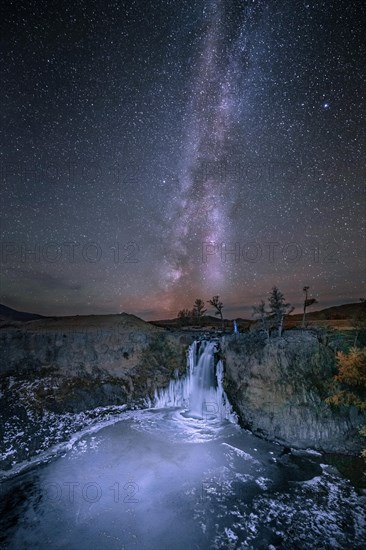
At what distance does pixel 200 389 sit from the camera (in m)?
25.9

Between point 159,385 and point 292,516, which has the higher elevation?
point 159,385

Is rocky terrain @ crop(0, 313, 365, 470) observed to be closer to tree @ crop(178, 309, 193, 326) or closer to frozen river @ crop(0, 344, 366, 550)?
frozen river @ crop(0, 344, 366, 550)

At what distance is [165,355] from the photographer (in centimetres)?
2906

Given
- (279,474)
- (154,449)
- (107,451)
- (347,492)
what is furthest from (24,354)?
(347,492)

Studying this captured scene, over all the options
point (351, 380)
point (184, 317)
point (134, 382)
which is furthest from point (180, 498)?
point (184, 317)

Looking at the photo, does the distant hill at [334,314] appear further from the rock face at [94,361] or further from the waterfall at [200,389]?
the rock face at [94,361]

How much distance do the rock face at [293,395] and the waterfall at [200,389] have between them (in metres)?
3.21

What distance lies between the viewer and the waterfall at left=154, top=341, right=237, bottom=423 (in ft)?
79.4

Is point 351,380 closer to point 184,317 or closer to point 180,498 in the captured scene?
point 180,498

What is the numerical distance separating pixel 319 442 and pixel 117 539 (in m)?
12.7

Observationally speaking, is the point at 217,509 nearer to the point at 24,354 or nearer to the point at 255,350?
the point at 255,350

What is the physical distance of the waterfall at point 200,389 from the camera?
24.2m

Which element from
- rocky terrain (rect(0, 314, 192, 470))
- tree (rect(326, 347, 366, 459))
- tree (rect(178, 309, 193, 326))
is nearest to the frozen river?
tree (rect(326, 347, 366, 459))

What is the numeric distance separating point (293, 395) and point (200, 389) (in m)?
10.2
